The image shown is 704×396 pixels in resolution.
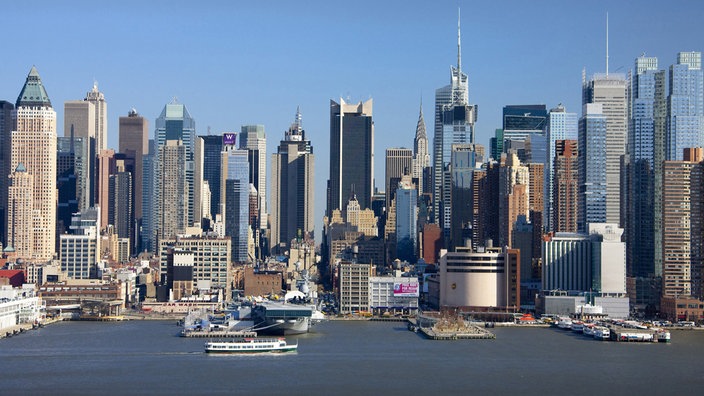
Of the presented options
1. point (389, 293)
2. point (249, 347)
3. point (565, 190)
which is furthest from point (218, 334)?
point (565, 190)

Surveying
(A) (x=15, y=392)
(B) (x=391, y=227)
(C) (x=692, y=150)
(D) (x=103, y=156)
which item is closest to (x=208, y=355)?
(A) (x=15, y=392)

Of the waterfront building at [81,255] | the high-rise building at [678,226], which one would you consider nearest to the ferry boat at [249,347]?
the high-rise building at [678,226]

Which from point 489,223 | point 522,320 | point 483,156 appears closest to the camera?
point 522,320

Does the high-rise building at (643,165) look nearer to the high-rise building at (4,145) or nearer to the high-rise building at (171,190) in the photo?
the high-rise building at (171,190)

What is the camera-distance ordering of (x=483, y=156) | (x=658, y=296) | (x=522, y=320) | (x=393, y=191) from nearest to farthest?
(x=522, y=320) < (x=658, y=296) < (x=483, y=156) < (x=393, y=191)

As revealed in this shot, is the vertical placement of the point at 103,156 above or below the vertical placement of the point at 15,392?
above

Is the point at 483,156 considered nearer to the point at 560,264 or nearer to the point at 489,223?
the point at 489,223
